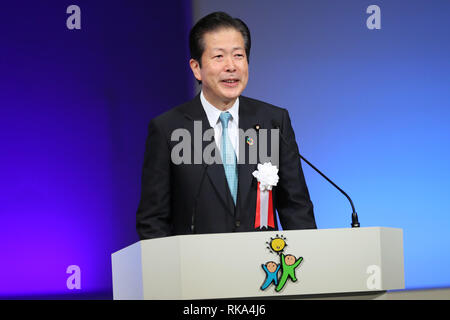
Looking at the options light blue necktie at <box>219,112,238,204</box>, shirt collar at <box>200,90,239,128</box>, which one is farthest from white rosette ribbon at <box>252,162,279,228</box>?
shirt collar at <box>200,90,239,128</box>

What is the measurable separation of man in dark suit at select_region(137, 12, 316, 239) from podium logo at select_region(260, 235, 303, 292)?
56 cm

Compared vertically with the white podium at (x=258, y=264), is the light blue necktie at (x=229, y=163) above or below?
A: above

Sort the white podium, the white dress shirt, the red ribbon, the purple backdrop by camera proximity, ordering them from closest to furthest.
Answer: the white podium, the red ribbon, the white dress shirt, the purple backdrop

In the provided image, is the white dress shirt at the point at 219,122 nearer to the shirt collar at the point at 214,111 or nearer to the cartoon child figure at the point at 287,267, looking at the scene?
the shirt collar at the point at 214,111

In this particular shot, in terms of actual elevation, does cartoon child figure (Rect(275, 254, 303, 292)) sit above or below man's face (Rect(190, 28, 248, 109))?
below

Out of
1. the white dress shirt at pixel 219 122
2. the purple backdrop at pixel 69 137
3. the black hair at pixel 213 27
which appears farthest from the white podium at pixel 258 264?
the purple backdrop at pixel 69 137

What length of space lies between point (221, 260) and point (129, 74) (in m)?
2.31

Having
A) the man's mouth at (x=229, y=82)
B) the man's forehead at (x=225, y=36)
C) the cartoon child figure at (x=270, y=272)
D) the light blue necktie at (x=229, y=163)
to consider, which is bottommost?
the cartoon child figure at (x=270, y=272)

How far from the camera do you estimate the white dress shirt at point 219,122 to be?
233 cm

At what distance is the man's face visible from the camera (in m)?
2.35

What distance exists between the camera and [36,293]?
3590 mm

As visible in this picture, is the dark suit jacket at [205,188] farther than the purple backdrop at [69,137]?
No

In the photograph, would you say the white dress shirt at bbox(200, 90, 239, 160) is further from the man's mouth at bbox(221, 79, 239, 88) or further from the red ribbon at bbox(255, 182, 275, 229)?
the red ribbon at bbox(255, 182, 275, 229)

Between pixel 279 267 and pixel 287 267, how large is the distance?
0.8 inches
